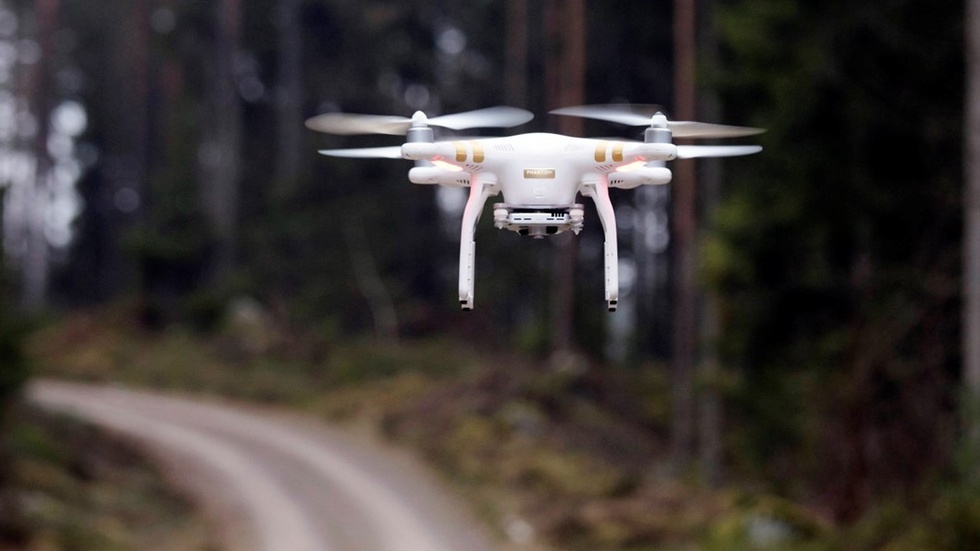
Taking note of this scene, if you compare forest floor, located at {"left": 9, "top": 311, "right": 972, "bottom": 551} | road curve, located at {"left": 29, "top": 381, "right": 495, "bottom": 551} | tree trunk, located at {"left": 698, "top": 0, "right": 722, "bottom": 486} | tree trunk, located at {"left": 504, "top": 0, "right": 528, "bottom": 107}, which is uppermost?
tree trunk, located at {"left": 504, "top": 0, "right": 528, "bottom": 107}

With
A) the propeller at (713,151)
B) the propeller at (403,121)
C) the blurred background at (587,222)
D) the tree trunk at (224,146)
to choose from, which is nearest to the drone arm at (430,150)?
the propeller at (403,121)

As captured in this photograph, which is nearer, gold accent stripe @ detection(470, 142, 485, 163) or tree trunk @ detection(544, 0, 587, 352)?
gold accent stripe @ detection(470, 142, 485, 163)

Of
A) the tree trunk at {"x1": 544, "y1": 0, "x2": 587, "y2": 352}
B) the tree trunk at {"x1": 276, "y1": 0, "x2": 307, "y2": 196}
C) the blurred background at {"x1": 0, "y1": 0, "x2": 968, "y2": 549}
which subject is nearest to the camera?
the blurred background at {"x1": 0, "y1": 0, "x2": 968, "y2": 549}

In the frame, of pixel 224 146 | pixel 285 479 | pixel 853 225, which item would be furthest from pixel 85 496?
pixel 224 146

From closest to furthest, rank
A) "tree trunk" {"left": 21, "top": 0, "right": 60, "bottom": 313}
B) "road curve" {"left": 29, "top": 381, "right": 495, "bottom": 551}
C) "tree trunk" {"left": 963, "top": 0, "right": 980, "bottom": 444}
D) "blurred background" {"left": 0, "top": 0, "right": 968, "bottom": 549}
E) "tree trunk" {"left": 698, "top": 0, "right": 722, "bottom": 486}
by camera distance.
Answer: "tree trunk" {"left": 963, "top": 0, "right": 980, "bottom": 444}
"blurred background" {"left": 0, "top": 0, "right": 968, "bottom": 549}
"tree trunk" {"left": 698, "top": 0, "right": 722, "bottom": 486}
"road curve" {"left": 29, "top": 381, "right": 495, "bottom": 551}
"tree trunk" {"left": 21, "top": 0, "right": 60, "bottom": 313}

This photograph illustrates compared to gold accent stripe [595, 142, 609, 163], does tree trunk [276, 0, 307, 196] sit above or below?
above

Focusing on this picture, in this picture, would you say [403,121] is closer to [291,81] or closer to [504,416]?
[504,416]

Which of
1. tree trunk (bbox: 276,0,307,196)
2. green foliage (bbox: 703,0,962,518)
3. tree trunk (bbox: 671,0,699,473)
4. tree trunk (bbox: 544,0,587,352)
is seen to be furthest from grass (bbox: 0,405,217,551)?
tree trunk (bbox: 276,0,307,196)

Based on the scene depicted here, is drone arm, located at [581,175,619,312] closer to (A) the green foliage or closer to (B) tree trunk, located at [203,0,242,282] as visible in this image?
(A) the green foliage
